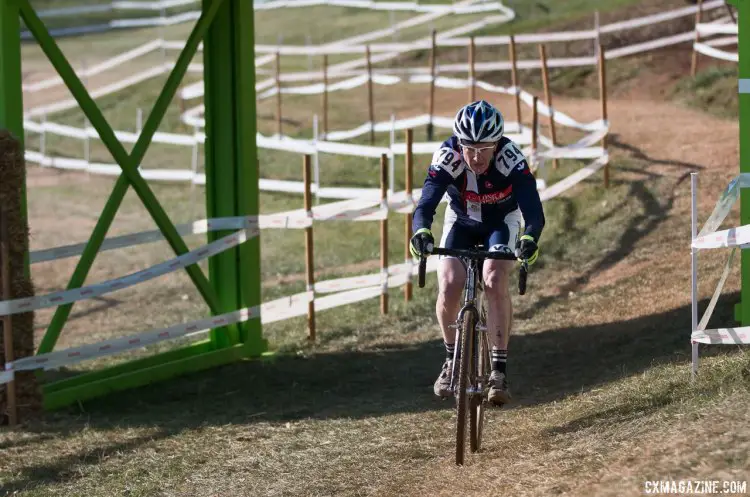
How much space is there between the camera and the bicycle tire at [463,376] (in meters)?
6.79

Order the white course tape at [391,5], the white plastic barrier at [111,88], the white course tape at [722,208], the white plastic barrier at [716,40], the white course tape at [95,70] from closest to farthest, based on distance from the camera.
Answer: the white course tape at [722,208] < the white plastic barrier at [716,40] < the white plastic barrier at [111,88] < the white course tape at [95,70] < the white course tape at [391,5]

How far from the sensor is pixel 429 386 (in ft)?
31.9

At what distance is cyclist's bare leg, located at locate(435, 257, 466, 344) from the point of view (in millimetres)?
7141

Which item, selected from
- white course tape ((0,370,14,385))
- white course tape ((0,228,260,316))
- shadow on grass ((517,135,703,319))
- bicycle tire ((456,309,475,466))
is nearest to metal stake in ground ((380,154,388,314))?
shadow on grass ((517,135,703,319))

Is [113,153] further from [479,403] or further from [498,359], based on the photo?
[479,403]

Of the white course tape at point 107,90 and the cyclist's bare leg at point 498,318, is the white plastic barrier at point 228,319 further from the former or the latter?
the white course tape at point 107,90

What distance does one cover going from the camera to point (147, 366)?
34.0 ft

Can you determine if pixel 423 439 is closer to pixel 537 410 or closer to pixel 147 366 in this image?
pixel 537 410

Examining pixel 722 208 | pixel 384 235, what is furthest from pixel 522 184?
pixel 384 235

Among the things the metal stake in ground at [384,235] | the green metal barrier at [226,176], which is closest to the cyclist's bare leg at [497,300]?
the green metal barrier at [226,176]

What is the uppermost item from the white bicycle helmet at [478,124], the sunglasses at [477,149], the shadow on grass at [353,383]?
the white bicycle helmet at [478,124]

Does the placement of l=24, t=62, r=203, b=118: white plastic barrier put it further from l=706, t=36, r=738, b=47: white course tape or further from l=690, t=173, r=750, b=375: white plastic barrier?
l=690, t=173, r=750, b=375: white plastic barrier

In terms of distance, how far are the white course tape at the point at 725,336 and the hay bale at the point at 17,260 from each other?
4.87 m

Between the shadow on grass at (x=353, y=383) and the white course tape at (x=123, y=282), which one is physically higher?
the white course tape at (x=123, y=282)
